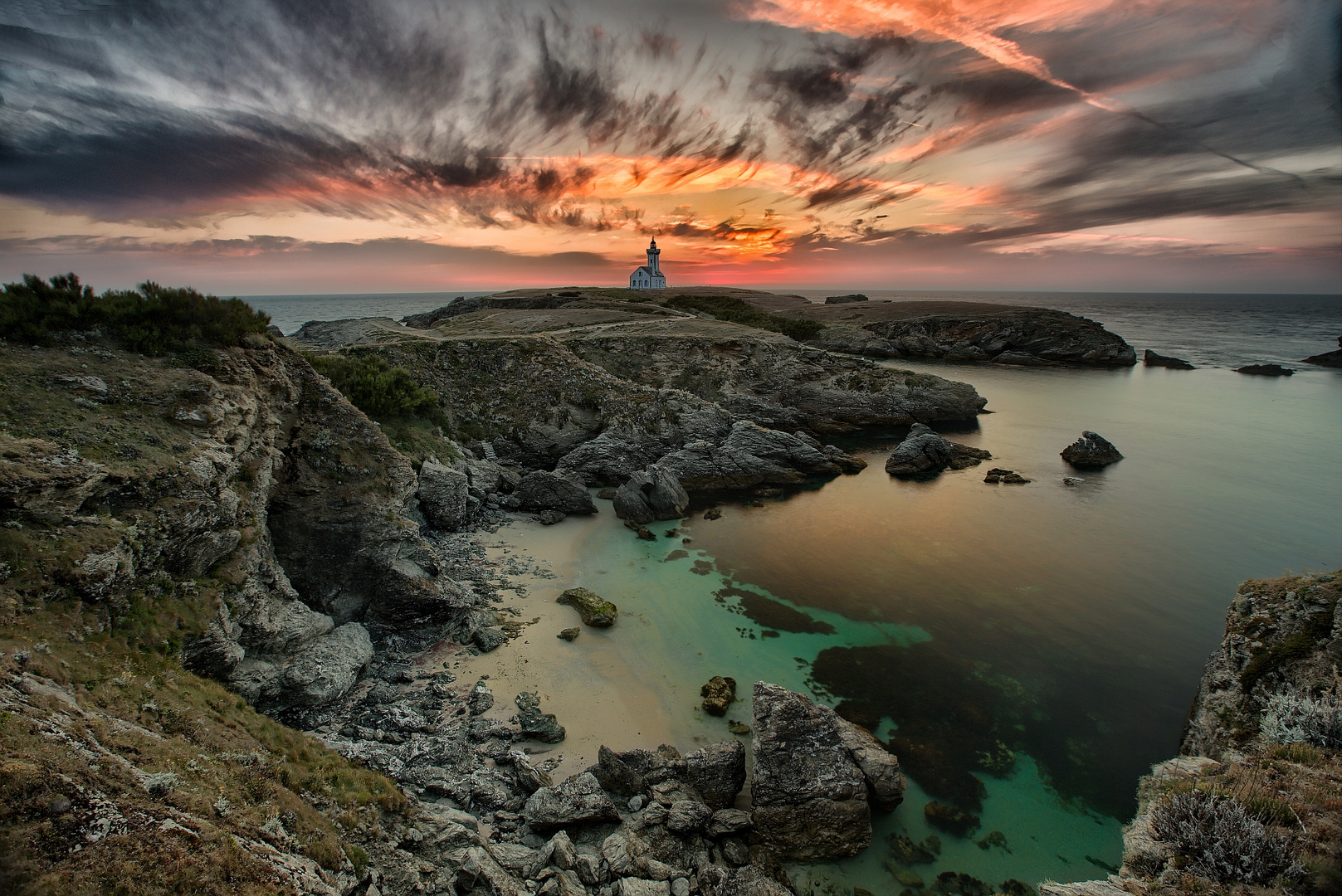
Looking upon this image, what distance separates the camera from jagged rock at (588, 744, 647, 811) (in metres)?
11.0

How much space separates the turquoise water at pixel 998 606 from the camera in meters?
12.2

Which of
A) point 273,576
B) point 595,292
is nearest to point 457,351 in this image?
point 273,576

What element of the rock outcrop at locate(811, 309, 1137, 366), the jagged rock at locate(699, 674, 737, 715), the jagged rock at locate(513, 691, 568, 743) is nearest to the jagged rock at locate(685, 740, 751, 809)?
the jagged rock at locate(699, 674, 737, 715)

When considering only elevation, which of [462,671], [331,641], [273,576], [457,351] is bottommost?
[462,671]

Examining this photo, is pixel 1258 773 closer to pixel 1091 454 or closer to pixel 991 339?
pixel 1091 454

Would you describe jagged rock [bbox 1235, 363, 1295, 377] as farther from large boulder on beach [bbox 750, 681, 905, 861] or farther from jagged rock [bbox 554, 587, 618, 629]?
jagged rock [bbox 554, 587, 618, 629]

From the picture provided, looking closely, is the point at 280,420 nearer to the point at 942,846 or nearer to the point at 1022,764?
the point at 942,846

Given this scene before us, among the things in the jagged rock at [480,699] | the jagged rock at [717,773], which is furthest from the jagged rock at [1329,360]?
the jagged rock at [480,699]

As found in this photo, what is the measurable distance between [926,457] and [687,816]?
3084 cm

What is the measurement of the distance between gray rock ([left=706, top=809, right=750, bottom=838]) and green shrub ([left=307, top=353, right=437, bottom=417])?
2304 centimetres

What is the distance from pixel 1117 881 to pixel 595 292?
113 meters

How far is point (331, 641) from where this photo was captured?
43.0 ft

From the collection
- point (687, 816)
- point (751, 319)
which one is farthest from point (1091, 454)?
point (751, 319)

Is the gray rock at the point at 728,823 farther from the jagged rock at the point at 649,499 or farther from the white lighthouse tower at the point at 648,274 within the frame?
the white lighthouse tower at the point at 648,274
